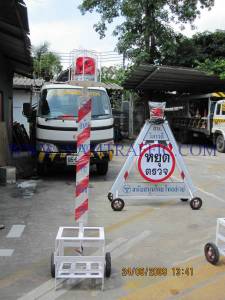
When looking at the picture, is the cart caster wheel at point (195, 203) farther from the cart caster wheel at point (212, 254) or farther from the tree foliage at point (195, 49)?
the tree foliage at point (195, 49)

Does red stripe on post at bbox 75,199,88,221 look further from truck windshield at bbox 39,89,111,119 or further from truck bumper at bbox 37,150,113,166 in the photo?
truck windshield at bbox 39,89,111,119

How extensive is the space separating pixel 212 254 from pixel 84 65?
8.29 ft

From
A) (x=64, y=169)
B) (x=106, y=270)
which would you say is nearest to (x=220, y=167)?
(x=64, y=169)

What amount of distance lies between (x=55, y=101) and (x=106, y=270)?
696 centimetres

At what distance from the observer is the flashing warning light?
459 centimetres

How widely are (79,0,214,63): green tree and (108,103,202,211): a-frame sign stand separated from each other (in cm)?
1732

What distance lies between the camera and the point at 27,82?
85.8 feet

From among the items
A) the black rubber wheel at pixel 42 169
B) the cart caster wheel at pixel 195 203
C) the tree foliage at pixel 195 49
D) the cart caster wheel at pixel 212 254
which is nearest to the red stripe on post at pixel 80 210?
the cart caster wheel at pixel 212 254

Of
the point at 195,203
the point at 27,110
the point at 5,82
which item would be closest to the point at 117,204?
the point at 195,203

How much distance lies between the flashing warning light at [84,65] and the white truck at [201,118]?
14452 millimetres

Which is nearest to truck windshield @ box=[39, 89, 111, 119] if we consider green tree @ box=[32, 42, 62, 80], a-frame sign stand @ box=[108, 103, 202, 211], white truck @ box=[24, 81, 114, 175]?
white truck @ box=[24, 81, 114, 175]

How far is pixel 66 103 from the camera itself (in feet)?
36.2

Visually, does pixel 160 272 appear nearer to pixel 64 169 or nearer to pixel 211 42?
pixel 64 169

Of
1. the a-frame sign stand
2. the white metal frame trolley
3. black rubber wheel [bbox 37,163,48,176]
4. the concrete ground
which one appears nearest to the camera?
the concrete ground
